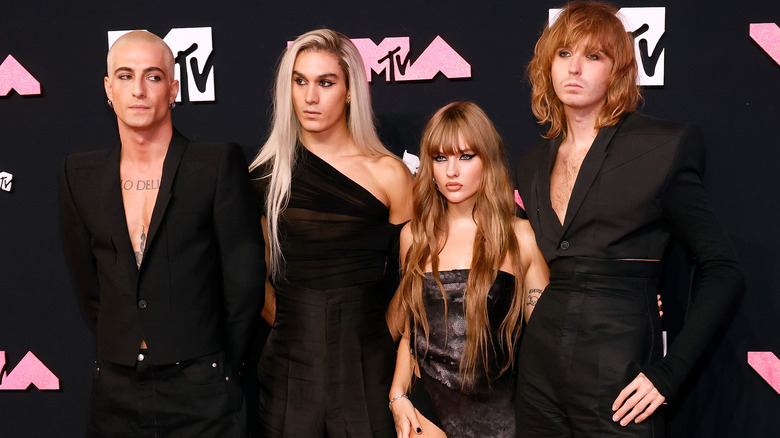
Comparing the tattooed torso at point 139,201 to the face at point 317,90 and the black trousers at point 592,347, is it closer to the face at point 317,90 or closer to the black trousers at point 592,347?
the face at point 317,90

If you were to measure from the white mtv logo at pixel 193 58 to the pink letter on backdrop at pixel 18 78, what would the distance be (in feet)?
1.38

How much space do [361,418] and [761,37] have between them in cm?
229

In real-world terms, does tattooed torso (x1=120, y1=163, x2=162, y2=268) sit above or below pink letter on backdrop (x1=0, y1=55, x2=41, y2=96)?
below

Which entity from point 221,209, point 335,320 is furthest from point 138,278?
point 335,320

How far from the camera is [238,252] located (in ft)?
8.55

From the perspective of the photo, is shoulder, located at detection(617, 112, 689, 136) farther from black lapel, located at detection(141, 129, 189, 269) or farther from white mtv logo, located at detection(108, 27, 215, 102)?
white mtv logo, located at detection(108, 27, 215, 102)

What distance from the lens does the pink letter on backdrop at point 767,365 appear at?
313cm

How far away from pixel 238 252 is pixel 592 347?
49.8 inches

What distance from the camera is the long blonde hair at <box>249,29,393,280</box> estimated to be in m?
2.81

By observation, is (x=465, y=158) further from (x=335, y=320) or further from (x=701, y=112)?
(x=701, y=112)

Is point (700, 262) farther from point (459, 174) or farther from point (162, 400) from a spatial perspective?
point (162, 400)

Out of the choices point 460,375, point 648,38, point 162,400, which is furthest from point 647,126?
point 162,400

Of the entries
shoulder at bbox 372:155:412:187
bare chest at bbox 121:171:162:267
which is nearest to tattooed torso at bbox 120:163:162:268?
bare chest at bbox 121:171:162:267

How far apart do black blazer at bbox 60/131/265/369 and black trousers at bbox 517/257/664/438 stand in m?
1.08
